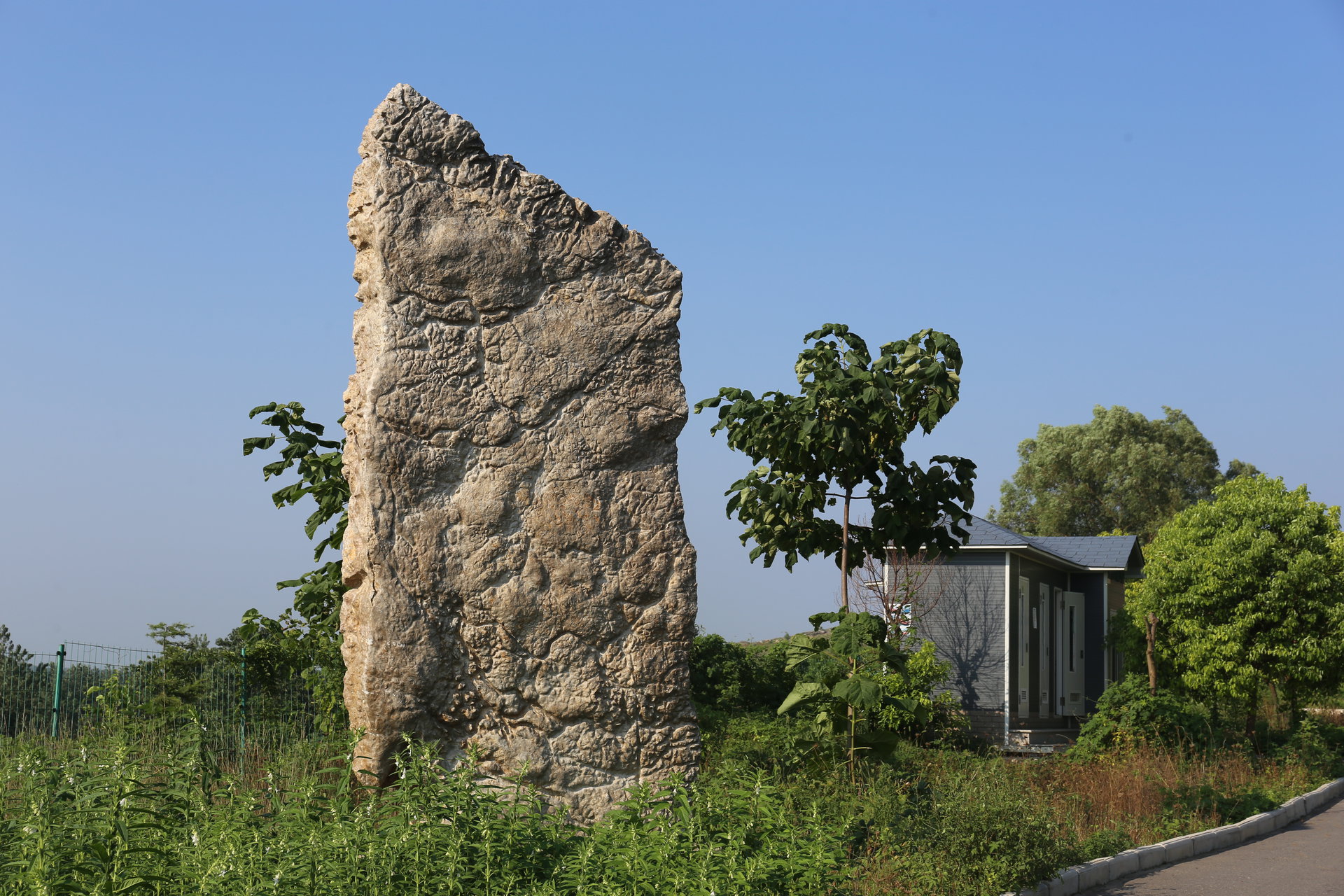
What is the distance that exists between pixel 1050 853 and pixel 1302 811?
6.47m

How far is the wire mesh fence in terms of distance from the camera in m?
9.94

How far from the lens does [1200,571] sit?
14.7 meters

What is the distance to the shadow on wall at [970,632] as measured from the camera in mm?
17562

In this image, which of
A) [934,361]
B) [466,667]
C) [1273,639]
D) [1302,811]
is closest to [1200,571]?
[1273,639]

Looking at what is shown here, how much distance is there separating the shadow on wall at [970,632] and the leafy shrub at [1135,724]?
5.09 meters

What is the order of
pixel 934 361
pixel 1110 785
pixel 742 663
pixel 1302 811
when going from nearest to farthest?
pixel 934 361 → pixel 1110 785 → pixel 1302 811 → pixel 742 663

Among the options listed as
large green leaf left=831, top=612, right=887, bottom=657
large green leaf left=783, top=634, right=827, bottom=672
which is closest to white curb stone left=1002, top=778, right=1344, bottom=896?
large green leaf left=831, top=612, right=887, bottom=657

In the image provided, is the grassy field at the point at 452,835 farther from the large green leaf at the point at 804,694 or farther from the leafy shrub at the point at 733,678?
the leafy shrub at the point at 733,678

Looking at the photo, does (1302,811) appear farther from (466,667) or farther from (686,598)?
(466,667)

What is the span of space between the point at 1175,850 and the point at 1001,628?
921cm

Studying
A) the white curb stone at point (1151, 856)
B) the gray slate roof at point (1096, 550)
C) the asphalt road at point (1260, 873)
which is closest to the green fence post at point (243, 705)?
the asphalt road at point (1260, 873)

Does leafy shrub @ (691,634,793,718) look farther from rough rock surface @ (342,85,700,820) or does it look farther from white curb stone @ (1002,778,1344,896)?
rough rock surface @ (342,85,700,820)

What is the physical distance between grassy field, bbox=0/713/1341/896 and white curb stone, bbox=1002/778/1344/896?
0.21 meters

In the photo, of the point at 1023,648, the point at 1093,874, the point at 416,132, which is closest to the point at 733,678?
the point at 1093,874
